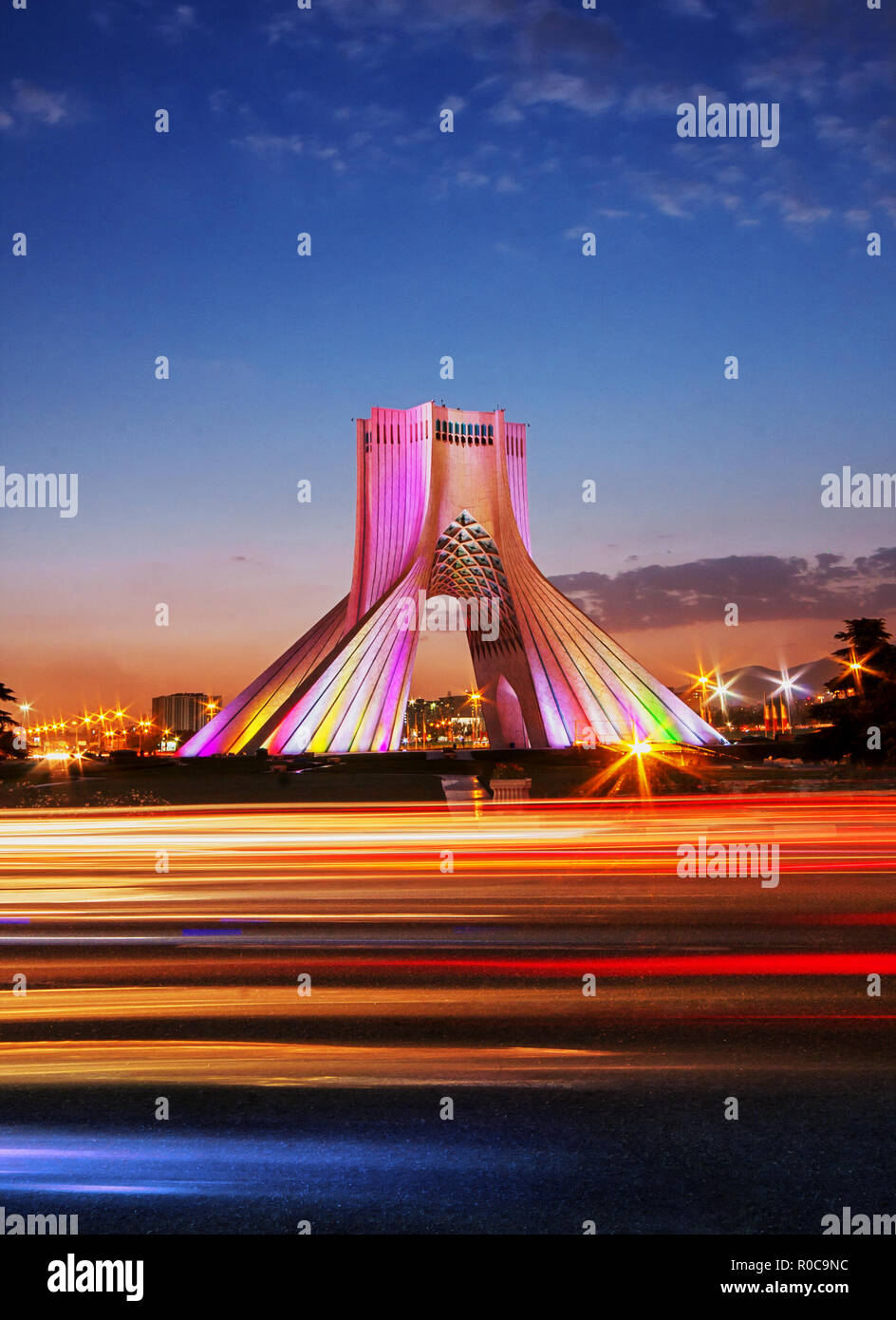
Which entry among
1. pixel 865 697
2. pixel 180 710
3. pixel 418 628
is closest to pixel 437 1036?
pixel 865 697

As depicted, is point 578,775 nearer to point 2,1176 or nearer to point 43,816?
point 43,816

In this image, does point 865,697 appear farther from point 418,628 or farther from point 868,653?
point 418,628

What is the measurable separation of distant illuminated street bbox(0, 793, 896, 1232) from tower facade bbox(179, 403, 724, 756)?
2282cm

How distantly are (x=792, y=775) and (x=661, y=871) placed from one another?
14501mm

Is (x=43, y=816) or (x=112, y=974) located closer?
(x=112, y=974)

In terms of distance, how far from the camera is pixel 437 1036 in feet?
13.3

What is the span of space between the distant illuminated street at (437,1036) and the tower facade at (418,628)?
2282 cm

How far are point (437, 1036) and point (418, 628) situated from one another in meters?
31.0

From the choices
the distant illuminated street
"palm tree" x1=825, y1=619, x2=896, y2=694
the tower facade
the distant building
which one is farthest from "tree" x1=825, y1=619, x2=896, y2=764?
the distant building

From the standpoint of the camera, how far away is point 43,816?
1509 centimetres

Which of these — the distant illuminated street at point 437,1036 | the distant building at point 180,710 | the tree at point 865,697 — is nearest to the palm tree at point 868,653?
the tree at point 865,697
